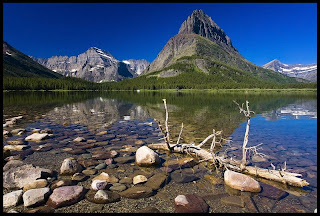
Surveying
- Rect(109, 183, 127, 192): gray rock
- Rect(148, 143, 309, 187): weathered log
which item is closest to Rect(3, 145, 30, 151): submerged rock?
Rect(109, 183, 127, 192): gray rock

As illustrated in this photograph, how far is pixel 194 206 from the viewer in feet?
28.0

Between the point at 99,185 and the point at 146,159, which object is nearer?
the point at 99,185

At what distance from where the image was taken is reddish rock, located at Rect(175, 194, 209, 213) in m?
8.32

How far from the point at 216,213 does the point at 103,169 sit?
753 cm

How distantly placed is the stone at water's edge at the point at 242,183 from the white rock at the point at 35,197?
9.47 metres

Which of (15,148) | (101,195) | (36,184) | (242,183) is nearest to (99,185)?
(101,195)

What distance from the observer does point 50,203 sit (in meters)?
8.45

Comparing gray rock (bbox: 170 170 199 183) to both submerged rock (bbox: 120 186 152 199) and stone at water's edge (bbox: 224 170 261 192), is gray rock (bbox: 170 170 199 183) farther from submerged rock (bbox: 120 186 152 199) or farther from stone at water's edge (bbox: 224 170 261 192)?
submerged rock (bbox: 120 186 152 199)

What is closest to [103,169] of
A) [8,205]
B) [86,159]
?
[86,159]

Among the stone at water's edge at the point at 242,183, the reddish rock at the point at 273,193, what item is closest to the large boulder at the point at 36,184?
the stone at water's edge at the point at 242,183

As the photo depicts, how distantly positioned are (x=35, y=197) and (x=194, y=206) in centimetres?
724

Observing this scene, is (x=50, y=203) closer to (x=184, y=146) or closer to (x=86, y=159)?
(x=86, y=159)

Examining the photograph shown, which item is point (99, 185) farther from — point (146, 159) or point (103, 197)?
point (146, 159)

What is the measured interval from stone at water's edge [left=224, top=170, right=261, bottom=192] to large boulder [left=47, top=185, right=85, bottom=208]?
797 cm
